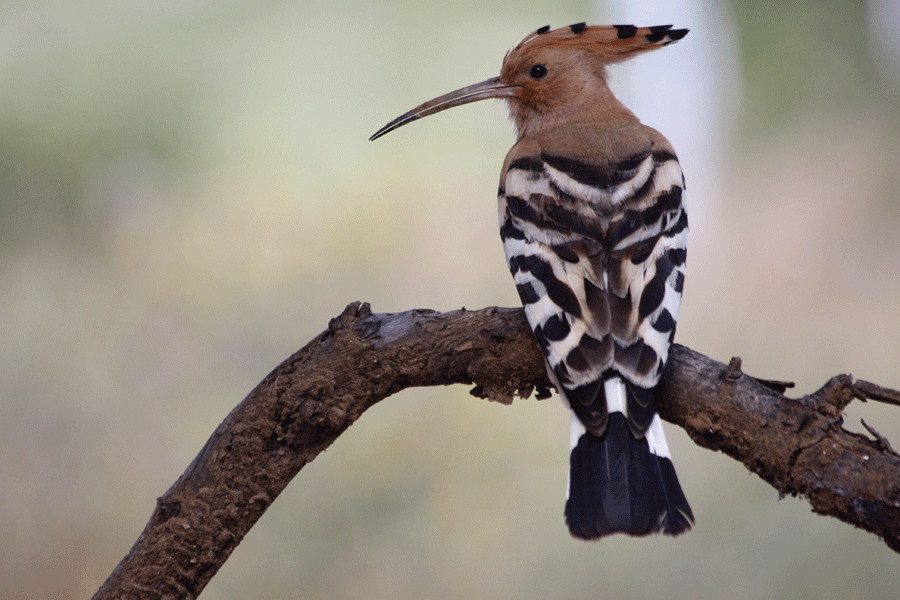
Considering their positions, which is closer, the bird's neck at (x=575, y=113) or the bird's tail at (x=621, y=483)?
the bird's tail at (x=621, y=483)

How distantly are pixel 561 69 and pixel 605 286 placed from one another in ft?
2.28

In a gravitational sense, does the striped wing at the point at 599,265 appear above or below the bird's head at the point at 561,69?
below

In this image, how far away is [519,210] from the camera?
1372 mm

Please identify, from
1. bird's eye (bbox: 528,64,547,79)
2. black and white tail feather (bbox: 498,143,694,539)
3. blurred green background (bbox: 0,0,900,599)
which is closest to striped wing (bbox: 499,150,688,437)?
black and white tail feather (bbox: 498,143,694,539)

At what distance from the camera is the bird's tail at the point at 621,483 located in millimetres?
1065

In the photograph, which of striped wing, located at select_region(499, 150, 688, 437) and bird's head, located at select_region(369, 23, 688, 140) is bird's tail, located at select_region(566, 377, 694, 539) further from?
bird's head, located at select_region(369, 23, 688, 140)

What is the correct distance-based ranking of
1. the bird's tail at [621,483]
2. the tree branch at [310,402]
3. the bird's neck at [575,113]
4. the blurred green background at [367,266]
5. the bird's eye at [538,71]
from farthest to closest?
the blurred green background at [367,266], the bird's eye at [538,71], the bird's neck at [575,113], the tree branch at [310,402], the bird's tail at [621,483]

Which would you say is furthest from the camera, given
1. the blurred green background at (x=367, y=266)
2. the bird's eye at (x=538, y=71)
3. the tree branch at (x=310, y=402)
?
the blurred green background at (x=367, y=266)

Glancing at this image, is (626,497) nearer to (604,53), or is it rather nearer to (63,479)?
(604,53)

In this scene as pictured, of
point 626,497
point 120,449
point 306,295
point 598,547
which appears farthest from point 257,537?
point 626,497

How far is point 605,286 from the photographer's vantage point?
1.20m

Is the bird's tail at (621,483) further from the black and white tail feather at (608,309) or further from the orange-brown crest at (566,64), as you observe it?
the orange-brown crest at (566,64)

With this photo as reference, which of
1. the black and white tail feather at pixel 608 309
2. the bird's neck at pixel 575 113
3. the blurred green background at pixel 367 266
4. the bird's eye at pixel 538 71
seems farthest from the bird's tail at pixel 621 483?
the blurred green background at pixel 367 266

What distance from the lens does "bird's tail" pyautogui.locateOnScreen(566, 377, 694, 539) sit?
1065mm
